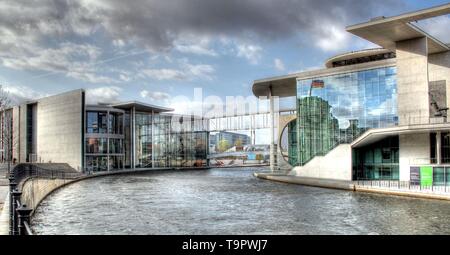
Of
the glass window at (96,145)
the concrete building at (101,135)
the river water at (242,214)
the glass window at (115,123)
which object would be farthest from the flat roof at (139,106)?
the river water at (242,214)

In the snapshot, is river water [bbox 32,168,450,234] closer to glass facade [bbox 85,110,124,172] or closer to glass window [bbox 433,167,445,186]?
glass window [bbox 433,167,445,186]

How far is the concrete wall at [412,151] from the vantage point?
136 feet

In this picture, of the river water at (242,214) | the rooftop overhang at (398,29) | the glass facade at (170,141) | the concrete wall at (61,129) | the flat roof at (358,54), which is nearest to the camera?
the river water at (242,214)

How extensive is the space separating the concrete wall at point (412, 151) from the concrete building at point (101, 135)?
47.8 meters

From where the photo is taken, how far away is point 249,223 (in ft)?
67.8

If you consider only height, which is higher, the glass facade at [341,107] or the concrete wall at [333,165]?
the glass facade at [341,107]

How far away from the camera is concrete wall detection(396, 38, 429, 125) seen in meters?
41.2

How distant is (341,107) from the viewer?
162ft

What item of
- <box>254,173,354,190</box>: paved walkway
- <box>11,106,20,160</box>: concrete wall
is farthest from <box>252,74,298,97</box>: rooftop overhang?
→ <box>11,106,20,160</box>: concrete wall

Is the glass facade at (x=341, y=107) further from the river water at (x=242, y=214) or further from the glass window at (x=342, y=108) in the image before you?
the river water at (x=242, y=214)

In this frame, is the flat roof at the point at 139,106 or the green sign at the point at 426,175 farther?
the flat roof at the point at 139,106

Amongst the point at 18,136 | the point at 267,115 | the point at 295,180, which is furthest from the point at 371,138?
the point at 18,136

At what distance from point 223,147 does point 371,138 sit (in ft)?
409

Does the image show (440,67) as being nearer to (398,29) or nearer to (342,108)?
(398,29)
